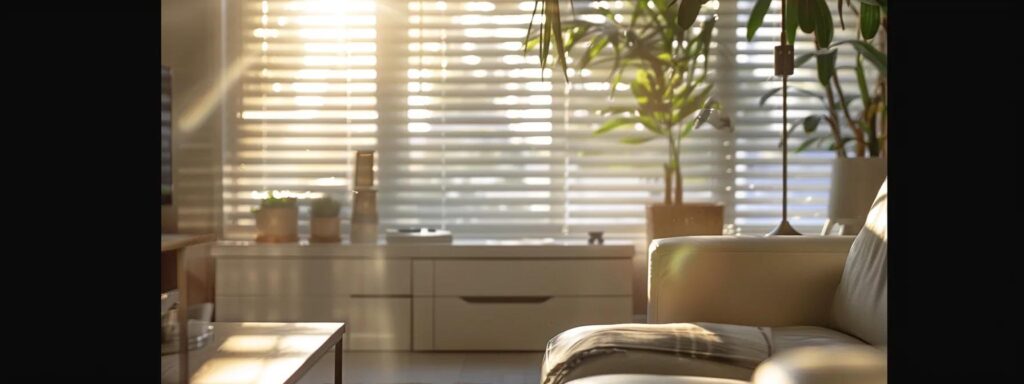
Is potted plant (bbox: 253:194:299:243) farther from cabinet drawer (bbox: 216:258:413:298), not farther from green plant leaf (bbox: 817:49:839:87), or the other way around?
green plant leaf (bbox: 817:49:839:87)

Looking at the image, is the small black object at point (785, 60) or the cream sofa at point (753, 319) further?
the small black object at point (785, 60)

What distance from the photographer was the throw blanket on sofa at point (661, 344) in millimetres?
1798

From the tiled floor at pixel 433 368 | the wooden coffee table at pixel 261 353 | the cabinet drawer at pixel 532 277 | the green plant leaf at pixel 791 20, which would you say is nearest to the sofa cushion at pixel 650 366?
the wooden coffee table at pixel 261 353

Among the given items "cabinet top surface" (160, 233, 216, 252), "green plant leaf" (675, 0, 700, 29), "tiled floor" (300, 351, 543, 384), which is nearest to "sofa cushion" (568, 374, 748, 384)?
"green plant leaf" (675, 0, 700, 29)

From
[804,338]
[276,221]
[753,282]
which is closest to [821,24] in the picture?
[753,282]

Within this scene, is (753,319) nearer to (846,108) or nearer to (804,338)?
(804,338)

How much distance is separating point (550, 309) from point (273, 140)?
61.2 inches

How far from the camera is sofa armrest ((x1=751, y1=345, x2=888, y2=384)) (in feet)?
5.09

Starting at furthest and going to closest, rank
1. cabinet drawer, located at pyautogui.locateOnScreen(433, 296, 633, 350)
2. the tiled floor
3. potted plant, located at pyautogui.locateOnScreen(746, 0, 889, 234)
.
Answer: cabinet drawer, located at pyautogui.locateOnScreen(433, 296, 633, 350) < the tiled floor < potted plant, located at pyautogui.locateOnScreen(746, 0, 889, 234)

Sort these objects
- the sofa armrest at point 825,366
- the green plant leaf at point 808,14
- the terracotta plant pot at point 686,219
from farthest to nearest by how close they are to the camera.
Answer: the terracotta plant pot at point 686,219
the green plant leaf at point 808,14
the sofa armrest at point 825,366

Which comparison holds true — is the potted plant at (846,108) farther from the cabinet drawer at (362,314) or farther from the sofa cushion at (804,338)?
the cabinet drawer at (362,314)

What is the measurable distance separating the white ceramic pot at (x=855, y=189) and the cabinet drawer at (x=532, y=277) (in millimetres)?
828
